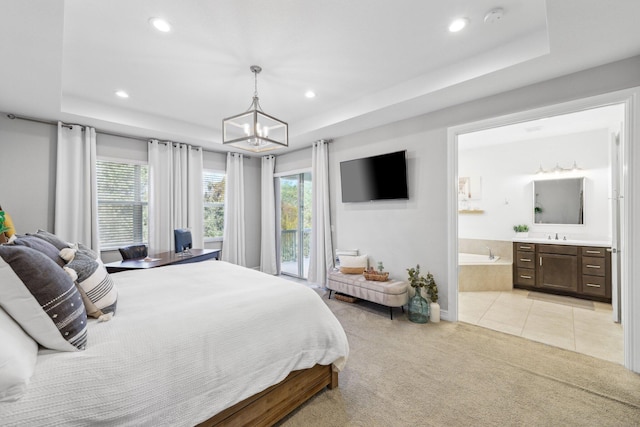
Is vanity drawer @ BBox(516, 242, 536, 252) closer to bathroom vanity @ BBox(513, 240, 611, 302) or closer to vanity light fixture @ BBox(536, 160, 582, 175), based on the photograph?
bathroom vanity @ BBox(513, 240, 611, 302)

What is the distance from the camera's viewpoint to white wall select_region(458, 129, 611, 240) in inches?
173

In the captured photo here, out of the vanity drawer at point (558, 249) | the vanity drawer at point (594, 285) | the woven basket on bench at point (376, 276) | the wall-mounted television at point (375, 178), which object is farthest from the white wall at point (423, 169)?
the vanity drawer at point (594, 285)

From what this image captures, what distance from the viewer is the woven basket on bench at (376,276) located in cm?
368

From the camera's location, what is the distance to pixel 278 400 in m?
1.71

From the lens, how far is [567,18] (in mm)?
1799

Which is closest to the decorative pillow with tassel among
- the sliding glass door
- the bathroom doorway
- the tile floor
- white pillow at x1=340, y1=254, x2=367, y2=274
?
white pillow at x1=340, y1=254, x2=367, y2=274

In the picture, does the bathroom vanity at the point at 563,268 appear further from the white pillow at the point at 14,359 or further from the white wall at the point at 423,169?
the white pillow at the point at 14,359

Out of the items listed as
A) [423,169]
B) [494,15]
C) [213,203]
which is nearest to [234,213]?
[213,203]

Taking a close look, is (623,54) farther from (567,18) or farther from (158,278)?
(158,278)

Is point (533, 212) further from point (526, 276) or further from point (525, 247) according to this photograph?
point (526, 276)

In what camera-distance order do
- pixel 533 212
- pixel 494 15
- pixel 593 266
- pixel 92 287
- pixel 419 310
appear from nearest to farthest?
pixel 92 287 < pixel 494 15 < pixel 419 310 < pixel 593 266 < pixel 533 212

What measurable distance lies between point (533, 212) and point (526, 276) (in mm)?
1180

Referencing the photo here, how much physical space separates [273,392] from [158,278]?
1.43 metres

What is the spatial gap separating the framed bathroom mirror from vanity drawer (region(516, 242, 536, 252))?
58 cm
